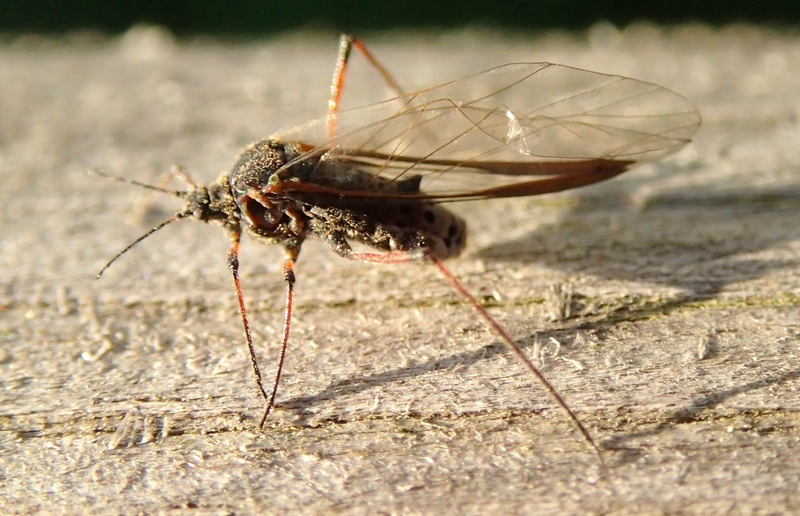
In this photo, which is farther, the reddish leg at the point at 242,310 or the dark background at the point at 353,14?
the dark background at the point at 353,14

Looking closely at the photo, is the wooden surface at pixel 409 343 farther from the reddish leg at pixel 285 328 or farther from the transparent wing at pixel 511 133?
the transparent wing at pixel 511 133

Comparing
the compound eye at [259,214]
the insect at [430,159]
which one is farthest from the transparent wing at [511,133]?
the compound eye at [259,214]

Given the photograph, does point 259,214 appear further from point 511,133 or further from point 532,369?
point 532,369

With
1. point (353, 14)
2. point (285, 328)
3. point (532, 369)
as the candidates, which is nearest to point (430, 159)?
point (285, 328)

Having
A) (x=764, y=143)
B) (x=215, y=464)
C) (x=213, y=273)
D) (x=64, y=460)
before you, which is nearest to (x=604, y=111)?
(x=764, y=143)

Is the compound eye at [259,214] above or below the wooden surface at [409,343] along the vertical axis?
above

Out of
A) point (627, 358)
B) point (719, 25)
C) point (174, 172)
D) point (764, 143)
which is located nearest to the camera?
point (627, 358)

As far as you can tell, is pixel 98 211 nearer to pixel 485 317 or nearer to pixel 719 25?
pixel 485 317
